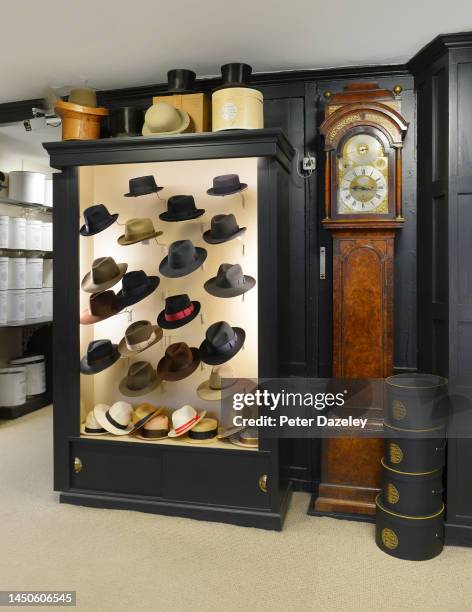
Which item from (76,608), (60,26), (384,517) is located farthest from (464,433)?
(60,26)

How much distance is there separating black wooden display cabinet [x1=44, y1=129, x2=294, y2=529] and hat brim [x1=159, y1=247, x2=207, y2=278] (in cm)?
39

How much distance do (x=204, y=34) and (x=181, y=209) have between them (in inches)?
36.9

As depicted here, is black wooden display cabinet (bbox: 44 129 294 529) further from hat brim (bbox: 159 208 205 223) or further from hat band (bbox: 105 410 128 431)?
hat brim (bbox: 159 208 205 223)

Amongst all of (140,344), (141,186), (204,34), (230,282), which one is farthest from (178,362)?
(204,34)

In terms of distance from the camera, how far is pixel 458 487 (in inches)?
115

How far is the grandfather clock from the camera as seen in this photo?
3162mm

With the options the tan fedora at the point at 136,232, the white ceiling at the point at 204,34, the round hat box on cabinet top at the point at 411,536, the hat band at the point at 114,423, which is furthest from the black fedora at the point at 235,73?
the round hat box on cabinet top at the point at 411,536

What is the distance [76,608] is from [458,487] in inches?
76.3

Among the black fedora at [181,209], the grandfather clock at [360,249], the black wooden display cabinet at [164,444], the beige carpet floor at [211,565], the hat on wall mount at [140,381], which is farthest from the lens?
the hat on wall mount at [140,381]

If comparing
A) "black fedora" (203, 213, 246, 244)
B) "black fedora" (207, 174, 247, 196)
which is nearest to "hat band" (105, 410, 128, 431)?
"black fedora" (203, 213, 246, 244)

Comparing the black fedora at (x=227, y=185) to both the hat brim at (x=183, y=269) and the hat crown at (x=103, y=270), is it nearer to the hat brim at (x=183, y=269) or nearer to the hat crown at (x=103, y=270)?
the hat brim at (x=183, y=269)

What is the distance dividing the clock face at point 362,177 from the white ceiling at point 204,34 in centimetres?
52

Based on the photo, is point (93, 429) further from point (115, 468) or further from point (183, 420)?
point (183, 420)

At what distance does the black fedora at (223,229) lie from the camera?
3172mm
